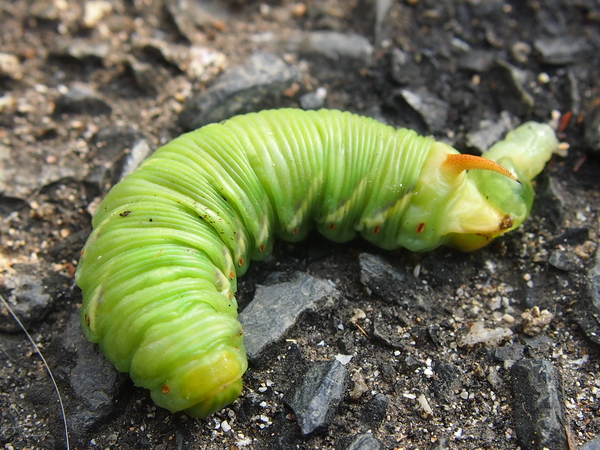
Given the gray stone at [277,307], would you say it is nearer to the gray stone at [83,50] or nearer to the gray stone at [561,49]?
the gray stone at [83,50]

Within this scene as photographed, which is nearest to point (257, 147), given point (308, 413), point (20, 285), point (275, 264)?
point (275, 264)

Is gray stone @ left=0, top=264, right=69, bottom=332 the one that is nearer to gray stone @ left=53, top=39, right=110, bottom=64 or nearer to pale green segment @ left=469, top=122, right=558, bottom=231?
gray stone @ left=53, top=39, right=110, bottom=64

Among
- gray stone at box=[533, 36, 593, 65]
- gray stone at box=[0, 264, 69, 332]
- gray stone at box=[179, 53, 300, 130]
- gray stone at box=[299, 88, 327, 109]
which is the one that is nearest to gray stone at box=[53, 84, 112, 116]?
gray stone at box=[179, 53, 300, 130]

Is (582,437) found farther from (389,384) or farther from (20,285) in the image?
(20,285)

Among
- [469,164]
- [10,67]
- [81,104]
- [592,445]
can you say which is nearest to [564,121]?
[469,164]

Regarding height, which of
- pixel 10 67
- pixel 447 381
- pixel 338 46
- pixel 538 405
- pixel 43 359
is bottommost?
pixel 43 359

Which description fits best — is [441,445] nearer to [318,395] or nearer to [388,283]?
[318,395]

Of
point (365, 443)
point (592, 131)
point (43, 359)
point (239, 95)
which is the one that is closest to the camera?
point (365, 443)
